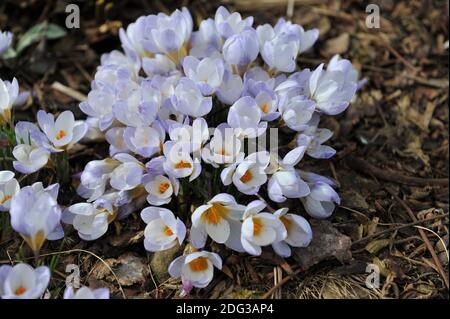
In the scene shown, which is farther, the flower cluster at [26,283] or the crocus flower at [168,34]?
the crocus flower at [168,34]

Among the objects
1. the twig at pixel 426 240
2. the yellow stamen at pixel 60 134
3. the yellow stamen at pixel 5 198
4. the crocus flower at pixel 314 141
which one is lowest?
the twig at pixel 426 240

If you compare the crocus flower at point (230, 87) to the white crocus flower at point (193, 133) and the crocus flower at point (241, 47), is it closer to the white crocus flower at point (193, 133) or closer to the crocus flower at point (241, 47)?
the crocus flower at point (241, 47)

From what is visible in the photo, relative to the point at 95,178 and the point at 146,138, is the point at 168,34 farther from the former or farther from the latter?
the point at 95,178

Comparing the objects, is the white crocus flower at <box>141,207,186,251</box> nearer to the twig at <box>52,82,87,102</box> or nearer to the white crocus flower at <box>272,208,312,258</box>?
the white crocus flower at <box>272,208,312,258</box>

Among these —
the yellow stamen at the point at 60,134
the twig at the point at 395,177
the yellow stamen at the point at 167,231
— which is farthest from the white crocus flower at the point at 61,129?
the twig at the point at 395,177

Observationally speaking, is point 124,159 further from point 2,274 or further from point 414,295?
point 414,295

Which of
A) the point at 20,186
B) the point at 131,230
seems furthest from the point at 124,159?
the point at 20,186
